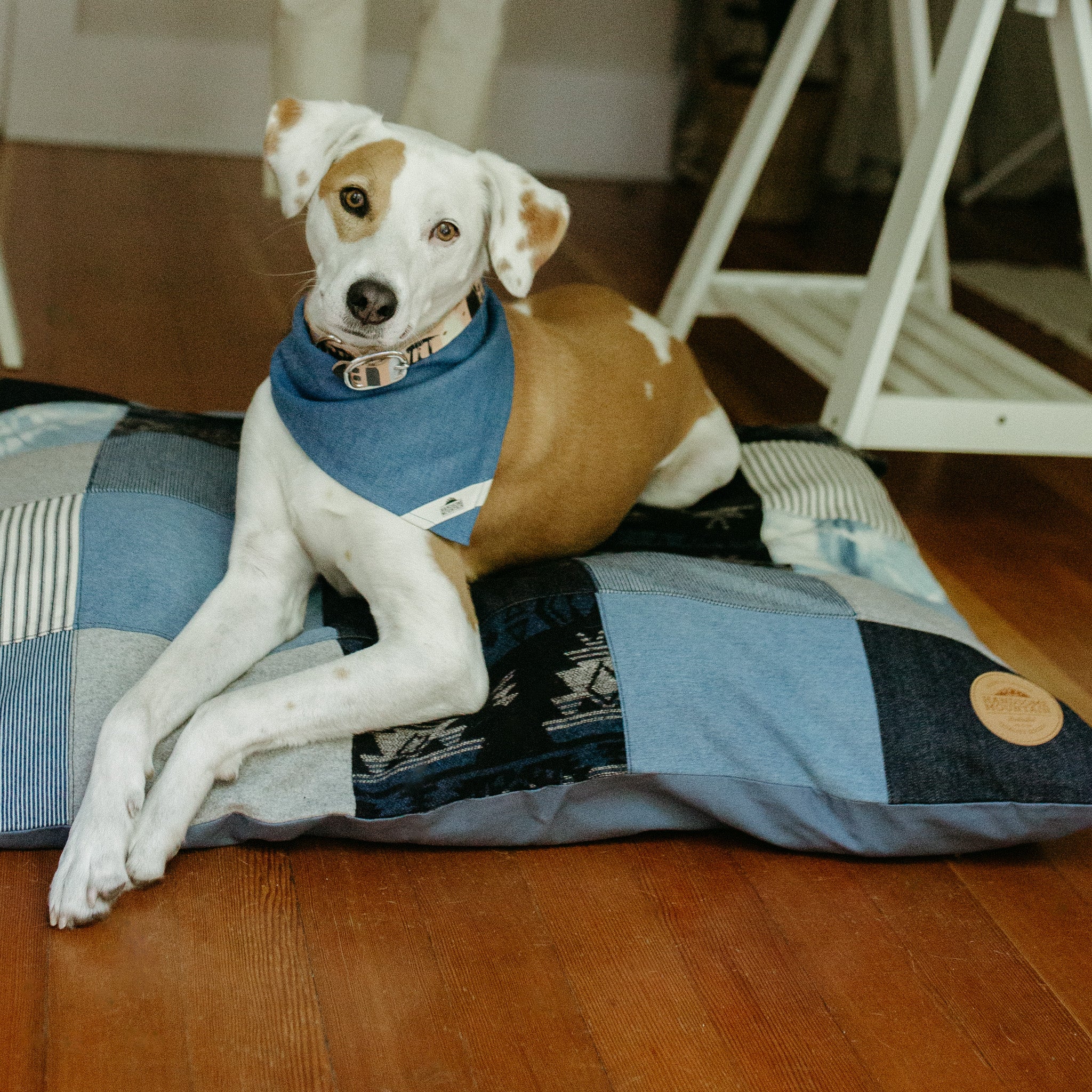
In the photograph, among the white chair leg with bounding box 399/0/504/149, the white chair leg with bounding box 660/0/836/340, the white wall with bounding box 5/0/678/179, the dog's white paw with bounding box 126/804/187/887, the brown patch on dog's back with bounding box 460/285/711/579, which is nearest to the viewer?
the dog's white paw with bounding box 126/804/187/887

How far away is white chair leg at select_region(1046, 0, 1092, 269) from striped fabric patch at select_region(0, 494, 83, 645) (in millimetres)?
1888

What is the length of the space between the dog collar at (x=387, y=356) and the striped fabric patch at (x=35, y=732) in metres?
0.50

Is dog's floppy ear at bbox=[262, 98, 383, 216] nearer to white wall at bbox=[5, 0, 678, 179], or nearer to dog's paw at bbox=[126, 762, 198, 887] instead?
dog's paw at bbox=[126, 762, 198, 887]

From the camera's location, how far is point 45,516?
1.73 meters

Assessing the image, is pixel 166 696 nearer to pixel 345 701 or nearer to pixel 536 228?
pixel 345 701

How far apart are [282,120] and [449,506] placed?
56 centimetres

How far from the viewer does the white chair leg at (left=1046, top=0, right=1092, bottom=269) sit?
2316 mm

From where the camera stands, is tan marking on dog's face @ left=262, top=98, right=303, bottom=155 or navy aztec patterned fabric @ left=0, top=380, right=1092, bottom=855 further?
tan marking on dog's face @ left=262, top=98, right=303, bottom=155

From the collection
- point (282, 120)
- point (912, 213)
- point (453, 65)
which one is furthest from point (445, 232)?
point (453, 65)

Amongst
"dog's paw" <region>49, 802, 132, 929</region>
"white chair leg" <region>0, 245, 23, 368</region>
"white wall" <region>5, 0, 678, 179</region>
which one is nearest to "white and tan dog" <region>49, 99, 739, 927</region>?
"dog's paw" <region>49, 802, 132, 929</region>

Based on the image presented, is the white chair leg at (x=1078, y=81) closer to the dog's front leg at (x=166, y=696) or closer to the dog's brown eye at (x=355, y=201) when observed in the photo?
the dog's brown eye at (x=355, y=201)

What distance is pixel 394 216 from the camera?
1528mm

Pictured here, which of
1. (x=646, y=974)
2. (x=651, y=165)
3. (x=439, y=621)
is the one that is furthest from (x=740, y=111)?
(x=646, y=974)

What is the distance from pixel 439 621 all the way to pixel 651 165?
4453mm
